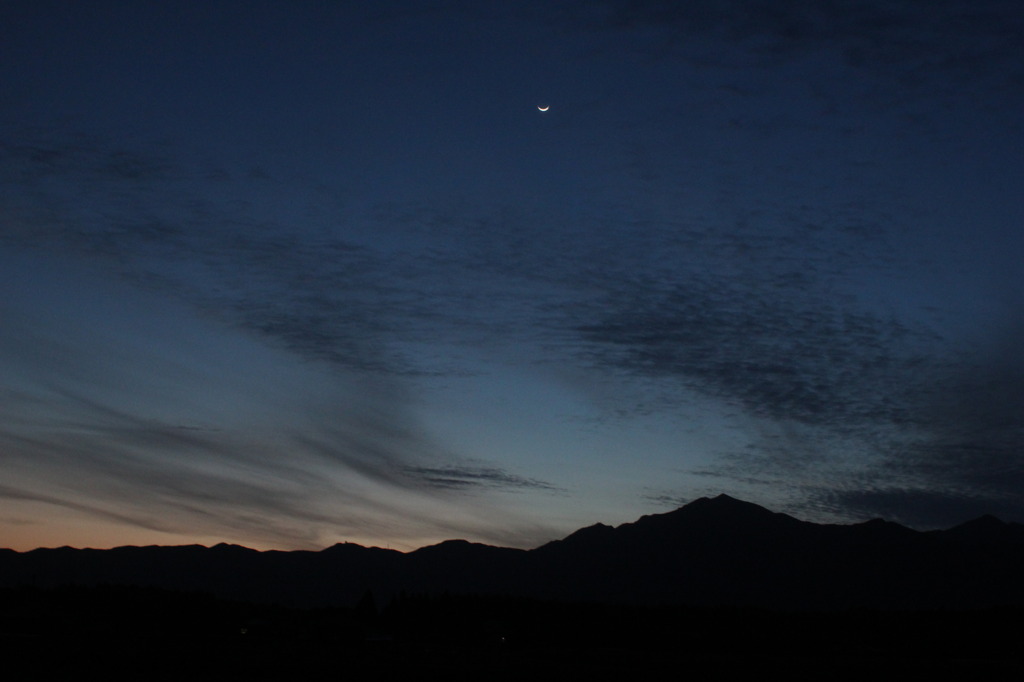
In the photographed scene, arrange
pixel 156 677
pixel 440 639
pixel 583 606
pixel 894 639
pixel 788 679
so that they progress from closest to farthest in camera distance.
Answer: pixel 156 677 < pixel 788 679 < pixel 440 639 < pixel 894 639 < pixel 583 606

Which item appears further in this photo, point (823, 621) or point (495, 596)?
point (495, 596)

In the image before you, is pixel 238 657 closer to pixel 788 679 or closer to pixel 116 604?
pixel 788 679

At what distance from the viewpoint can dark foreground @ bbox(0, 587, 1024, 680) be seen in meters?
64.4

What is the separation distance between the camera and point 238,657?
70938 millimetres

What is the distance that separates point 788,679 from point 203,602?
13094cm

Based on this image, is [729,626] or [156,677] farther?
[729,626]

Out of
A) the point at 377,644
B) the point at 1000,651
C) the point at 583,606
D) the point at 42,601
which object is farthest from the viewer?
the point at 583,606

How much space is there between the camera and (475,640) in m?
138

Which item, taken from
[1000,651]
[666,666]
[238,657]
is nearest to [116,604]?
[238,657]

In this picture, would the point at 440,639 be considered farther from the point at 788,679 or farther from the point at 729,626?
the point at 788,679

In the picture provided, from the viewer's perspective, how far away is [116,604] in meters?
161

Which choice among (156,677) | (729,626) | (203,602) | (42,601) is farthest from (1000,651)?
(42,601)

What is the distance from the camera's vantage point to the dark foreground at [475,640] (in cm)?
6438

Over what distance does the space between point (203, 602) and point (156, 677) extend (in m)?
124
